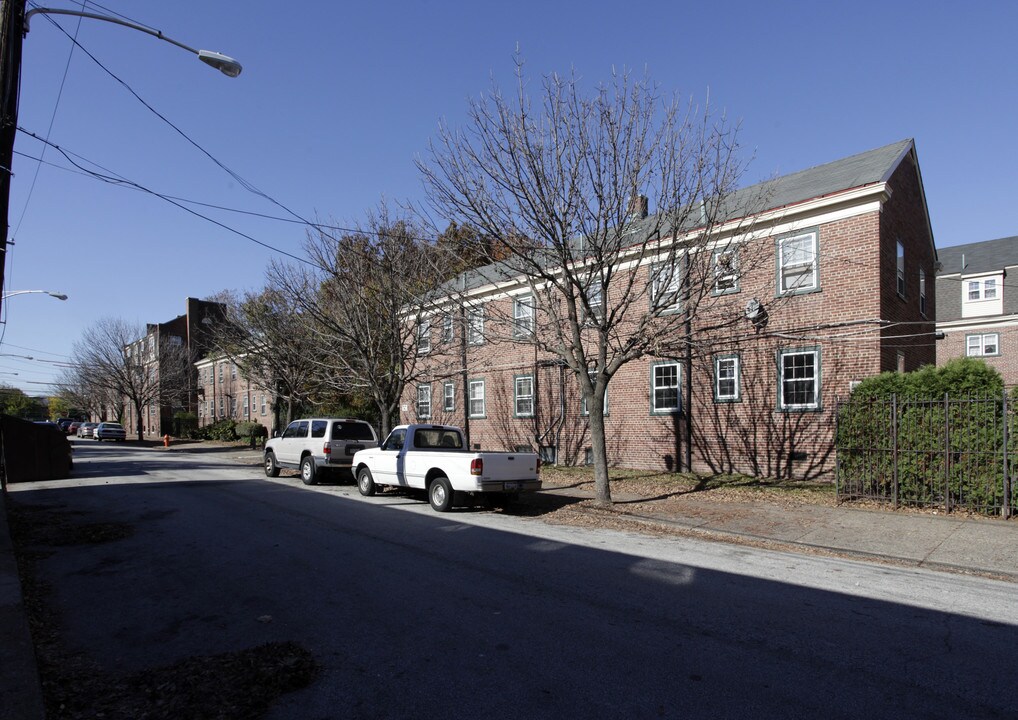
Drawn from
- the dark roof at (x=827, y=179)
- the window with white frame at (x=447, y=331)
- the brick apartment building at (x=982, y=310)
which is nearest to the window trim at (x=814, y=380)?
the dark roof at (x=827, y=179)

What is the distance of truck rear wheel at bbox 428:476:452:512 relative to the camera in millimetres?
12266

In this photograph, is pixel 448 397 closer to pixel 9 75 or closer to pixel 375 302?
pixel 375 302

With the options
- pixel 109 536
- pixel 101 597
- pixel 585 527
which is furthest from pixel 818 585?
pixel 109 536

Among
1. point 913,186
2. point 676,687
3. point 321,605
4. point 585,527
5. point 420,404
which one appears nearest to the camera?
point 676,687

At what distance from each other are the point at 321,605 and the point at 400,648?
149 cm

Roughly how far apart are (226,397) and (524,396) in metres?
37.0

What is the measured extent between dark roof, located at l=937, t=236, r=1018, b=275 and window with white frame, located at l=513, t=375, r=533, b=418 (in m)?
26.7

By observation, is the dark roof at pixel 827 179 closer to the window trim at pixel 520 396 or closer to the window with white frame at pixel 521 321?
the window with white frame at pixel 521 321

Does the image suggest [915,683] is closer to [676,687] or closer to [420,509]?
[676,687]

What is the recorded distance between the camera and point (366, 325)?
63.4 ft

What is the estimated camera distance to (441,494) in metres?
12.4

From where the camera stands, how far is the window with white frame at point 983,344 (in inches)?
1284

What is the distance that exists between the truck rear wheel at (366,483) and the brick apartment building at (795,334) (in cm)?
419

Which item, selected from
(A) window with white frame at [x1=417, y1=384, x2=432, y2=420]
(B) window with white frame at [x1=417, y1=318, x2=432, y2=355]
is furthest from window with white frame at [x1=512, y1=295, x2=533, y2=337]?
(A) window with white frame at [x1=417, y1=384, x2=432, y2=420]
